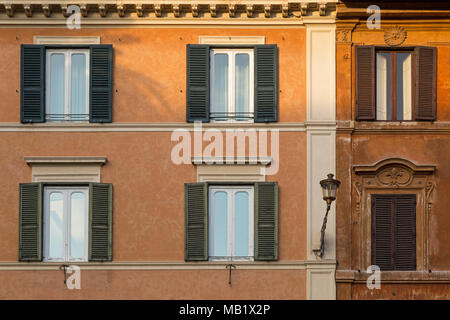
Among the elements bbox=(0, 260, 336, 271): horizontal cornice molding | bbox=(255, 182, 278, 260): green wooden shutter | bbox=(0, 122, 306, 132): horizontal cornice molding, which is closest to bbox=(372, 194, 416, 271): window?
bbox=(0, 260, 336, 271): horizontal cornice molding

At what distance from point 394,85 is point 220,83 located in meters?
3.81

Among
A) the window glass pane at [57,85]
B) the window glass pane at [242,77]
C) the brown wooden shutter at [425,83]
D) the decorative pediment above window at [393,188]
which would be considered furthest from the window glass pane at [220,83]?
the brown wooden shutter at [425,83]

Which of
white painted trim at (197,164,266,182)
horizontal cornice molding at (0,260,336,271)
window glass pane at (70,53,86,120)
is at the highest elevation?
window glass pane at (70,53,86,120)

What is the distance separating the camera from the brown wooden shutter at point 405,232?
24609 millimetres

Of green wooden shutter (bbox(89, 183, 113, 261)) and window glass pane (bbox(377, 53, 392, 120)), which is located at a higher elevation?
window glass pane (bbox(377, 53, 392, 120))

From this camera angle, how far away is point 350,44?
992 inches

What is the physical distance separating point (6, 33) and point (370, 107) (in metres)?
8.12

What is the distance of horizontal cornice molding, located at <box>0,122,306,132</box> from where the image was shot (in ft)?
81.8

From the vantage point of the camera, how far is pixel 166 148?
24906mm

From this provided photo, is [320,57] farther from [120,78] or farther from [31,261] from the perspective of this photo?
[31,261]

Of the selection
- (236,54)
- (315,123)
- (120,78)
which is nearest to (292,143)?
(315,123)

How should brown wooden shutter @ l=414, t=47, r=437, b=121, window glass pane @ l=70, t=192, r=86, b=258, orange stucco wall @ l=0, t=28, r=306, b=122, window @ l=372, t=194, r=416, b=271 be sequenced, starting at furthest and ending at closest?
orange stucco wall @ l=0, t=28, r=306, b=122, brown wooden shutter @ l=414, t=47, r=437, b=121, window glass pane @ l=70, t=192, r=86, b=258, window @ l=372, t=194, r=416, b=271

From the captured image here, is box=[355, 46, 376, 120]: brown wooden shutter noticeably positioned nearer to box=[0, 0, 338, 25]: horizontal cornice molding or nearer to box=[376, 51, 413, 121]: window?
box=[376, 51, 413, 121]: window

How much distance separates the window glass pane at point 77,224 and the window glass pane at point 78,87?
1.77 meters
